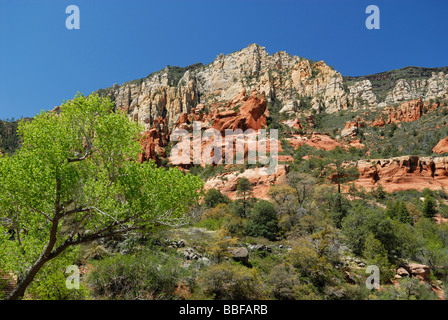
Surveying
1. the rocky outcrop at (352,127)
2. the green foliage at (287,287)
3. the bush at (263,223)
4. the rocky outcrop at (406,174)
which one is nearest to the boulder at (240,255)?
the green foliage at (287,287)

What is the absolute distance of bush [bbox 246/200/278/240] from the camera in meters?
20.0

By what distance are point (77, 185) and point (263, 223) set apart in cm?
1752

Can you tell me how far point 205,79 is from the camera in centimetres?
12562

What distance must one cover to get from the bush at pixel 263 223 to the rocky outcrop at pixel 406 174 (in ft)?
85.9

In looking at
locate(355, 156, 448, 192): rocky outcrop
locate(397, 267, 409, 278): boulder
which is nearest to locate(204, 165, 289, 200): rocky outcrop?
locate(355, 156, 448, 192): rocky outcrop

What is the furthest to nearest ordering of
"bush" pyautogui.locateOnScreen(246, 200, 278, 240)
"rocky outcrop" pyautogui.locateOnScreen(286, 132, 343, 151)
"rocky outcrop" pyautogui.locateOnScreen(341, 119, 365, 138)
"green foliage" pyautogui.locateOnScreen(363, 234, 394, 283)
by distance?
"rocky outcrop" pyautogui.locateOnScreen(341, 119, 365, 138)
"rocky outcrop" pyautogui.locateOnScreen(286, 132, 343, 151)
"bush" pyautogui.locateOnScreen(246, 200, 278, 240)
"green foliage" pyautogui.locateOnScreen(363, 234, 394, 283)

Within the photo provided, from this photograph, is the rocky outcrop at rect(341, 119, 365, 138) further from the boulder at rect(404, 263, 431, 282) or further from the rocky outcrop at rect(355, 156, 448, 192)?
the boulder at rect(404, 263, 431, 282)

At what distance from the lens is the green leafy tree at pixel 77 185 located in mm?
6293

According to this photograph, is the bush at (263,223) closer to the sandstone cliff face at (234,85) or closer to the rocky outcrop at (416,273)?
the rocky outcrop at (416,273)

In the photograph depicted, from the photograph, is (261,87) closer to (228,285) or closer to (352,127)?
(352,127)

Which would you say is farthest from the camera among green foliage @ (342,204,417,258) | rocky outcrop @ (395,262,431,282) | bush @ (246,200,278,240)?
bush @ (246,200,278,240)

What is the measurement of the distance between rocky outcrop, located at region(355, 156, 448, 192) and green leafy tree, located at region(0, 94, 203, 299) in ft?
137

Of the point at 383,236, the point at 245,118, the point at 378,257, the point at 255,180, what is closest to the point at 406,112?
the point at 245,118

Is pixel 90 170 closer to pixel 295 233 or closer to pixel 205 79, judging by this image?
pixel 295 233
